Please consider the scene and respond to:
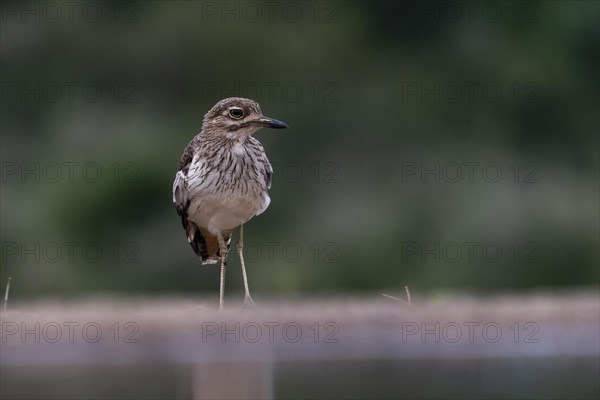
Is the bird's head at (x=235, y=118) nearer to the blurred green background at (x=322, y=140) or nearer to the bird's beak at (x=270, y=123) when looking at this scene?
the bird's beak at (x=270, y=123)

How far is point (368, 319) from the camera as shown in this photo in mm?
15039

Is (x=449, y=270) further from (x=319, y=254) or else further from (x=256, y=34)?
(x=256, y=34)

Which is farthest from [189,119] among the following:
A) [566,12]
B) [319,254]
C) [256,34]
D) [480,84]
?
[566,12]

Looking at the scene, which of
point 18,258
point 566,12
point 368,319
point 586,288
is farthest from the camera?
point 566,12

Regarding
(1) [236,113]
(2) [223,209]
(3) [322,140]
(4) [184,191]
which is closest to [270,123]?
(1) [236,113]

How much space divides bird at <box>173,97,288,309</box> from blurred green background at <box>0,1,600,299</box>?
9366 millimetres

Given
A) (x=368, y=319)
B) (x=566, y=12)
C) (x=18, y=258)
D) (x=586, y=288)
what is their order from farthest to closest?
(x=566, y=12), (x=18, y=258), (x=586, y=288), (x=368, y=319)

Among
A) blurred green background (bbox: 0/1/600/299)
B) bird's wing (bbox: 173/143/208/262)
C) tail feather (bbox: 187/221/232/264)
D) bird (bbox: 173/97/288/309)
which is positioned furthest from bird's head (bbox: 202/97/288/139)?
blurred green background (bbox: 0/1/600/299)

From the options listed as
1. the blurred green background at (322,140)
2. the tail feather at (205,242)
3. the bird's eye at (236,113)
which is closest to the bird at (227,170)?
the bird's eye at (236,113)

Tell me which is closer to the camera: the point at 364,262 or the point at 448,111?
the point at 364,262

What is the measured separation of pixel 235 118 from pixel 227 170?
17.1 inches

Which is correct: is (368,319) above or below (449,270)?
below

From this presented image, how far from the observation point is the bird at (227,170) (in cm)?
1021

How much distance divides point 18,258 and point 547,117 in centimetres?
910
